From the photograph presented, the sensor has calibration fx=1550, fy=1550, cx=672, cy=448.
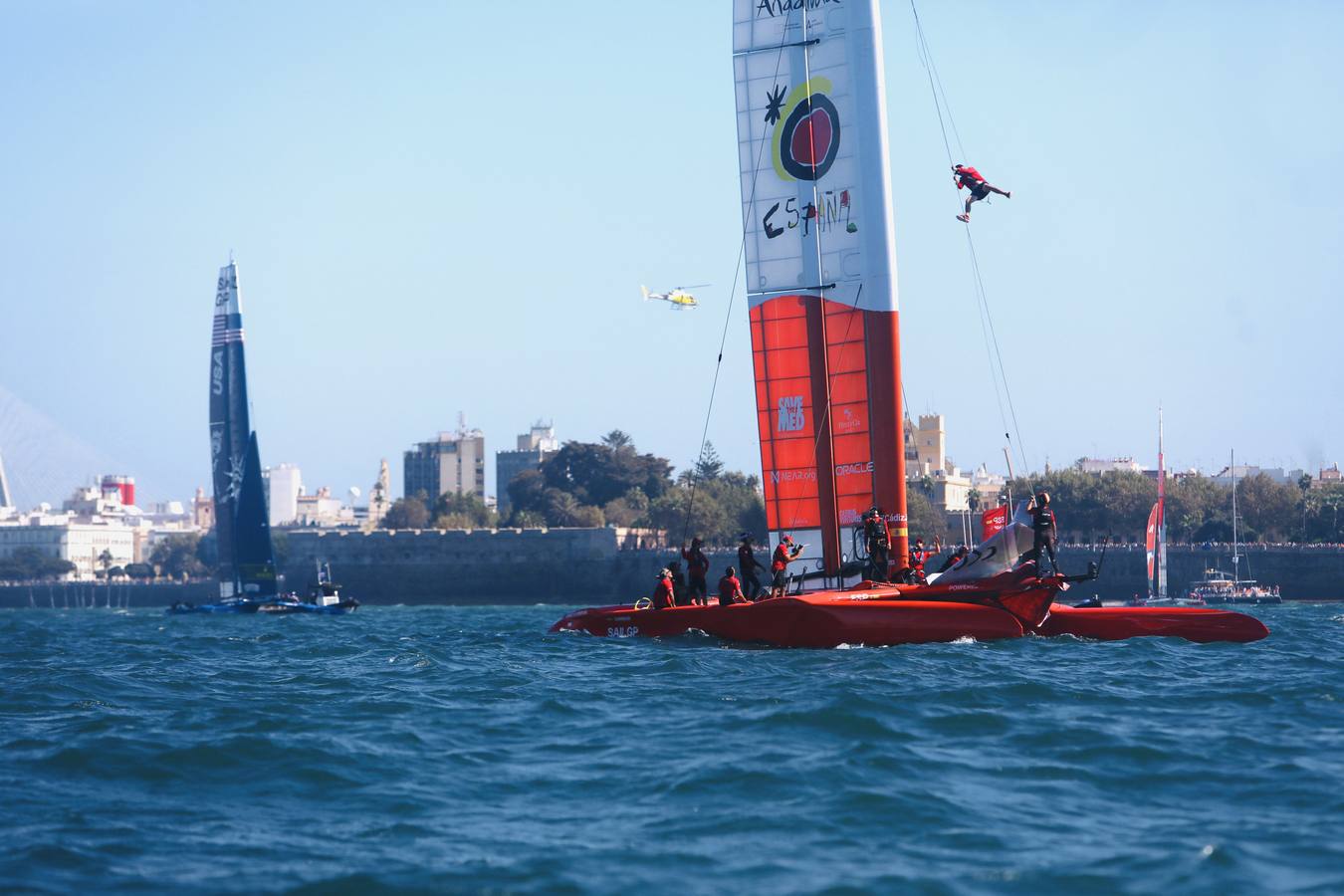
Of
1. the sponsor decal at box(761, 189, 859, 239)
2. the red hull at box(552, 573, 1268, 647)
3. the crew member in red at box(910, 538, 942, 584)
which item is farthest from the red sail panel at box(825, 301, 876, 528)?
the red hull at box(552, 573, 1268, 647)

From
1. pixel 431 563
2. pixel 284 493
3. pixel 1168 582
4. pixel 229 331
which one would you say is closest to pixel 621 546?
pixel 431 563

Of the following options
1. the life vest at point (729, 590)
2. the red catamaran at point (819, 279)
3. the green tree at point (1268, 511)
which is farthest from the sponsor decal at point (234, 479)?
the green tree at point (1268, 511)

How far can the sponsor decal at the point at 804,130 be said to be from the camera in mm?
20812

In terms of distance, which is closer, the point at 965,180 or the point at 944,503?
the point at 965,180

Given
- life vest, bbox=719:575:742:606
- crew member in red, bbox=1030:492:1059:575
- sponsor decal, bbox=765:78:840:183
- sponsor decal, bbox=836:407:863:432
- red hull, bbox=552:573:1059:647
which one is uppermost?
sponsor decal, bbox=765:78:840:183

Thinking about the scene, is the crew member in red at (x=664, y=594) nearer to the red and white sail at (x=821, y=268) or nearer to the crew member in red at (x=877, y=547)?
the red and white sail at (x=821, y=268)

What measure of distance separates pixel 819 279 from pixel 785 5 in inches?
150

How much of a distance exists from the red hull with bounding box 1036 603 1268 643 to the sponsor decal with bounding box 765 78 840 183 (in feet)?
20.8

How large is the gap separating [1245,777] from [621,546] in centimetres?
7846

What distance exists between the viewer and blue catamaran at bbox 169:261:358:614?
169 feet

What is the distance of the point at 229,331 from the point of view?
51.7 meters

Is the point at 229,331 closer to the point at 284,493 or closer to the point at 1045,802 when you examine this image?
the point at 1045,802

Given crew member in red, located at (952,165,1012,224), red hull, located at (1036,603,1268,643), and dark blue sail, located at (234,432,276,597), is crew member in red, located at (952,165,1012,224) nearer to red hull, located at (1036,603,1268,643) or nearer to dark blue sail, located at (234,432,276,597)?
red hull, located at (1036,603,1268,643)

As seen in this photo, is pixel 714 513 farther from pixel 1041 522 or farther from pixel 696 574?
pixel 1041 522
